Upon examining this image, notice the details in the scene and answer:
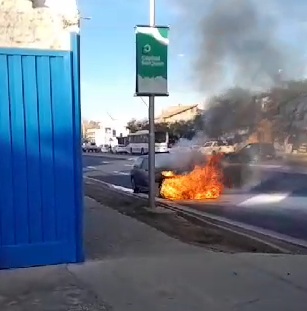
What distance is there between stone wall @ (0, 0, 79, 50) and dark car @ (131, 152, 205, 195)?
11.4 metres

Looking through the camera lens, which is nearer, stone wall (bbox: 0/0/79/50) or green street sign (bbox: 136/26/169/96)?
stone wall (bbox: 0/0/79/50)

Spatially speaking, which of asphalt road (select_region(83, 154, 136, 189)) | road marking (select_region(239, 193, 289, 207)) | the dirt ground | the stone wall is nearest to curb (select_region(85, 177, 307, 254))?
the dirt ground

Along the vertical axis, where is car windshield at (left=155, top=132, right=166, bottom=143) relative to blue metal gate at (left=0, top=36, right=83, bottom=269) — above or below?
below

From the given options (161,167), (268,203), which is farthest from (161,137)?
(268,203)

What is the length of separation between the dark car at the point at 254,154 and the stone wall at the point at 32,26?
14.9m

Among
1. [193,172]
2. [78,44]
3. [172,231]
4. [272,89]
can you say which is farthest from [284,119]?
[78,44]

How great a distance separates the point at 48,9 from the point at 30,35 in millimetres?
357

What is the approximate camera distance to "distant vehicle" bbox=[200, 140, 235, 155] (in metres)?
20.7

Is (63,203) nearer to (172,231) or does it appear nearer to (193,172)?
(172,231)

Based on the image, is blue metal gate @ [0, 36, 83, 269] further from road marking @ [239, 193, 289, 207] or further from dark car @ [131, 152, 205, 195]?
dark car @ [131, 152, 205, 195]

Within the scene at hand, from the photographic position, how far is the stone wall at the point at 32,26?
20.3ft

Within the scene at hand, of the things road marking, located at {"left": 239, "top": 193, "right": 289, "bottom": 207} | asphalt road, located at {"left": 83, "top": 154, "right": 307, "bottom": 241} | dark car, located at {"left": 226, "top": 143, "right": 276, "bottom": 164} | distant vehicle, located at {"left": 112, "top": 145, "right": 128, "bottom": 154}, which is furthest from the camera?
distant vehicle, located at {"left": 112, "top": 145, "right": 128, "bottom": 154}

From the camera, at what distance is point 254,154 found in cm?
2362

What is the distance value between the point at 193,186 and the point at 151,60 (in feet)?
15.4
